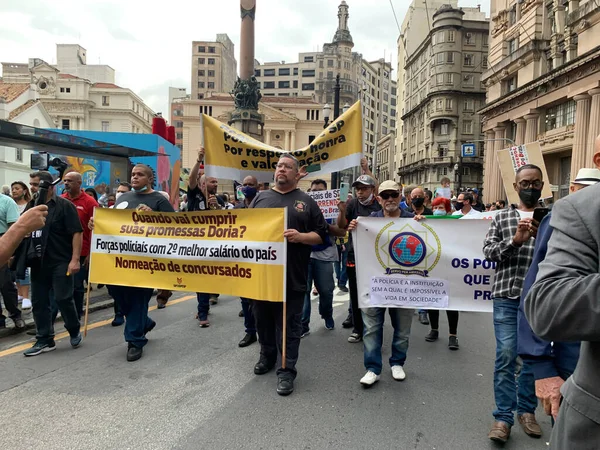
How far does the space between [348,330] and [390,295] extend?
1801 millimetres

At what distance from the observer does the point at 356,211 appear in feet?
17.3

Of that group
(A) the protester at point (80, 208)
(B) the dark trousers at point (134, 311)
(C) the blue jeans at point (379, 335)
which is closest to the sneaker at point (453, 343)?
(C) the blue jeans at point (379, 335)

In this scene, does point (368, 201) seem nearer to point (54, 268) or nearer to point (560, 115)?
point (54, 268)

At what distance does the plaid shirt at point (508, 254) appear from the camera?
10.7 ft

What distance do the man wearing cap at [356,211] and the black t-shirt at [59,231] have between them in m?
3.06

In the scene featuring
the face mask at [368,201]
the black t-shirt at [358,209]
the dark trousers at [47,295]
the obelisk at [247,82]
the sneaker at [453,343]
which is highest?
the obelisk at [247,82]

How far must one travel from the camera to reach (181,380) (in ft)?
13.3

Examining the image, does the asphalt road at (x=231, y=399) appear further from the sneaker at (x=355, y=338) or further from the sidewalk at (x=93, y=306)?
the sidewalk at (x=93, y=306)

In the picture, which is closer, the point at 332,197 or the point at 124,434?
the point at 124,434

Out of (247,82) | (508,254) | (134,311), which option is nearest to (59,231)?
(134,311)

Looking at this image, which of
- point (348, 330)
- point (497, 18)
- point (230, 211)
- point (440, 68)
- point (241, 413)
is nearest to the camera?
point (241, 413)

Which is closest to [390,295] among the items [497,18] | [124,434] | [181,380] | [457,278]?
[457,278]

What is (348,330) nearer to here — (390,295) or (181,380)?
(390,295)

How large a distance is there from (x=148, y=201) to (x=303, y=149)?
2.07 metres
